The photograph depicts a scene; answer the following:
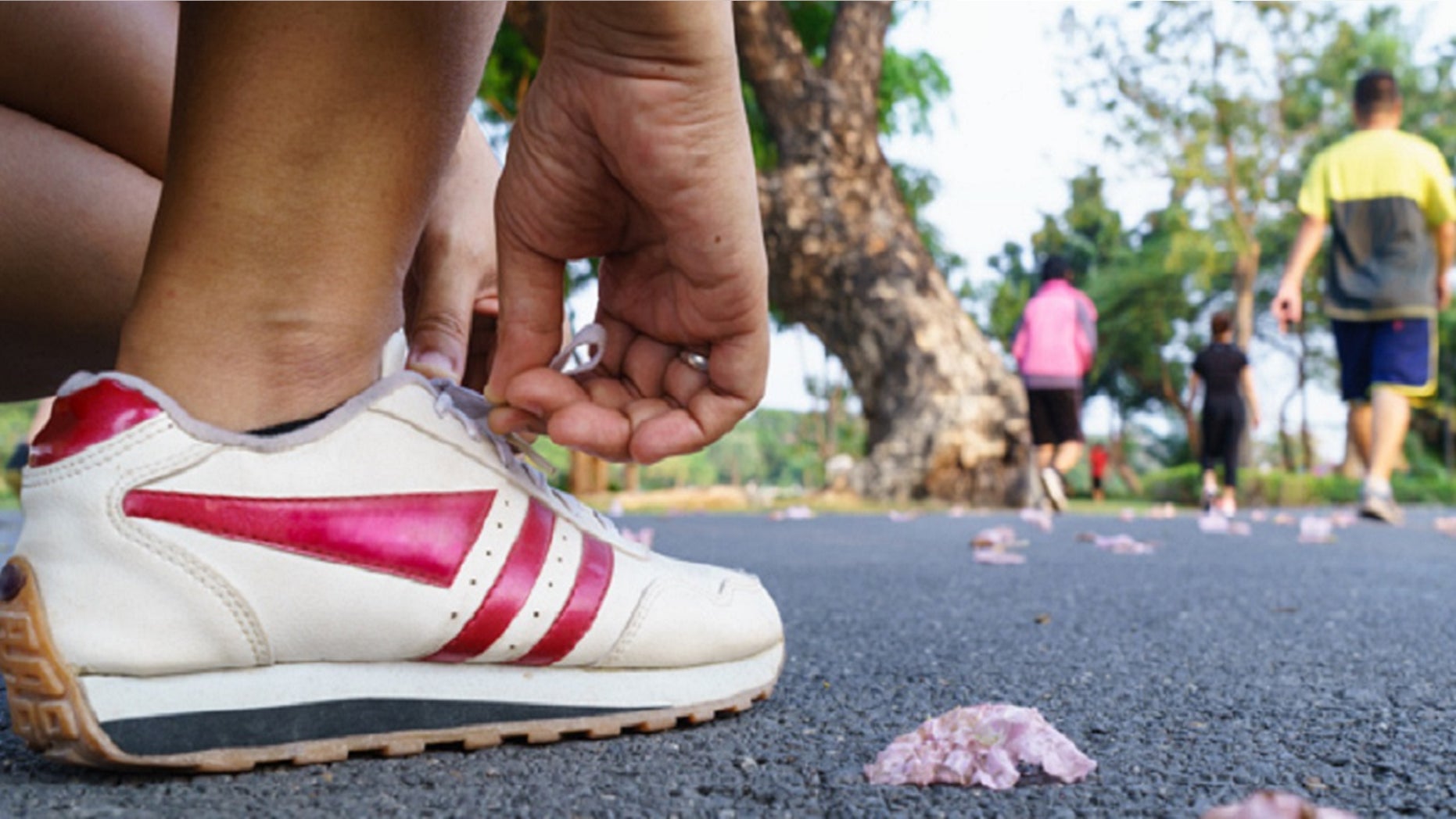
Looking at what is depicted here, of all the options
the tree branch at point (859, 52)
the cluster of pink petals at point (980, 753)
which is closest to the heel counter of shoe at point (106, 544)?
the cluster of pink petals at point (980, 753)

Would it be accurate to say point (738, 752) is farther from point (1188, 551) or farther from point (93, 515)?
point (1188, 551)

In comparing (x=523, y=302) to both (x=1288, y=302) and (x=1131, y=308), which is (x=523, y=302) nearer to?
(x=1288, y=302)

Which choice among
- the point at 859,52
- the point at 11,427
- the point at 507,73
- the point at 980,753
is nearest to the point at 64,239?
the point at 980,753

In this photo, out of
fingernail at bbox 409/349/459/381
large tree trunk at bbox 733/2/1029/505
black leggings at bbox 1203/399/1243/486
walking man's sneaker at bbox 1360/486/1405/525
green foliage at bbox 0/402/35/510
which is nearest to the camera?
fingernail at bbox 409/349/459/381

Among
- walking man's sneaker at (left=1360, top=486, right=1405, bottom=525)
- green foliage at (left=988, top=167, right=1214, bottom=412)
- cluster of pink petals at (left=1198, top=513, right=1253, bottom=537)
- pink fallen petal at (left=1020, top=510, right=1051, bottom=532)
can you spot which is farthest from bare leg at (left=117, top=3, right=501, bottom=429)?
green foliage at (left=988, top=167, right=1214, bottom=412)

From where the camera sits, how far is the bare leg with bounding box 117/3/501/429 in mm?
892

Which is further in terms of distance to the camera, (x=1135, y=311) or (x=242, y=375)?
(x=1135, y=311)

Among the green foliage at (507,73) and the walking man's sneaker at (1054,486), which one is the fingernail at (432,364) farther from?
the green foliage at (507,73)

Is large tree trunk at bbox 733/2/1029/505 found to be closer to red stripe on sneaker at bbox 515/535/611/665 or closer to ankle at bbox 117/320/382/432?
red stripe on sneaker at bbox 515/535/611/665

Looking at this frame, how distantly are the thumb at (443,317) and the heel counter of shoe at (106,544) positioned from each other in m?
0.43

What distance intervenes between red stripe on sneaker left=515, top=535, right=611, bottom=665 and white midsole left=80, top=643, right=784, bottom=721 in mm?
19

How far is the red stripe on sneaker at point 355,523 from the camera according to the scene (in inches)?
35.7

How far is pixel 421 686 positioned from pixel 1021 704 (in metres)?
0.63

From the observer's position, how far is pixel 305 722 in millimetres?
950
